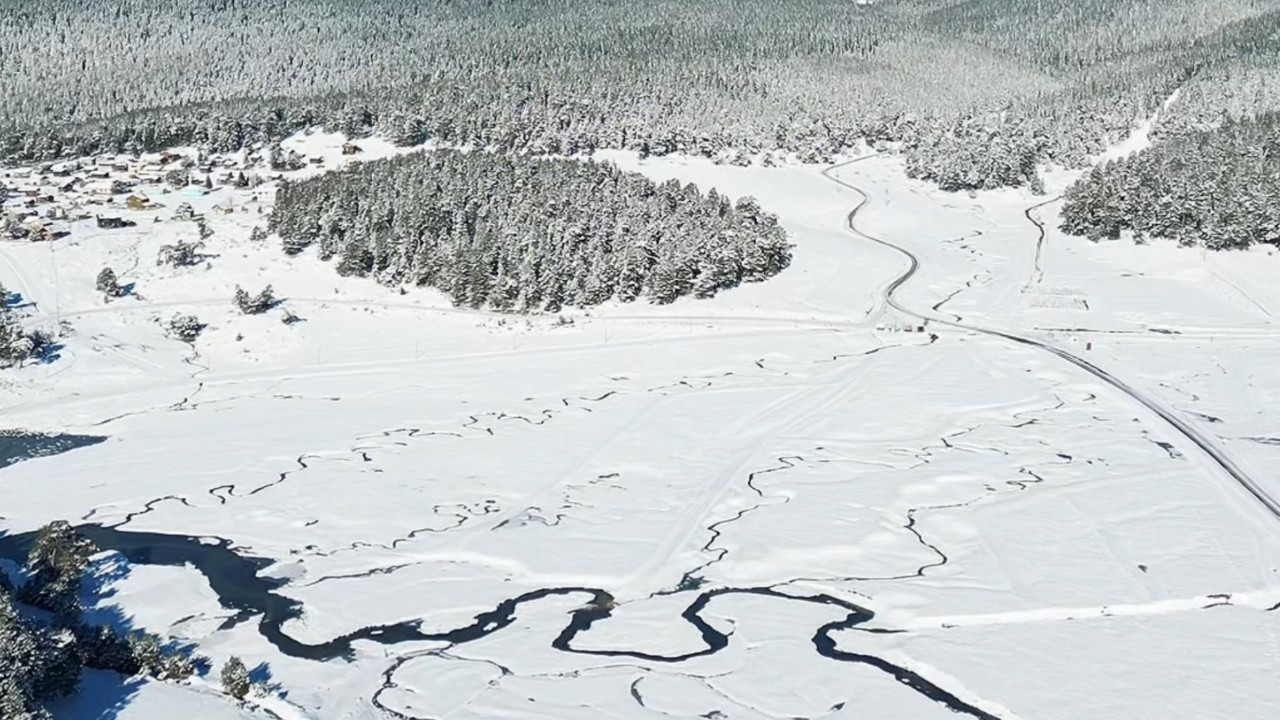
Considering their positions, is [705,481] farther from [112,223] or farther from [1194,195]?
[112,223]

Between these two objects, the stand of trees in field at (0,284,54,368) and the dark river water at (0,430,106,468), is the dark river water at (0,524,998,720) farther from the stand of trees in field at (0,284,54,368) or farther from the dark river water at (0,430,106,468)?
the stand of trees in field at (0,284,54,368)

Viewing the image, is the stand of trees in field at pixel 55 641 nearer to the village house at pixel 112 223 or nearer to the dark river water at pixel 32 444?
the dark river water at pixel 32 444

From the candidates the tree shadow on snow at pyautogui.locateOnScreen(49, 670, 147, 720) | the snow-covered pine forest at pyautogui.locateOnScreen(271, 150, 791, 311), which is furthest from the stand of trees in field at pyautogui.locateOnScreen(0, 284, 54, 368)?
the tree shadow on snow at pyautogui.locateOnScreen(49, 670, 147, 720)

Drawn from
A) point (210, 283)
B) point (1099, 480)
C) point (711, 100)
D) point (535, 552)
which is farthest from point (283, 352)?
point (711, 100)

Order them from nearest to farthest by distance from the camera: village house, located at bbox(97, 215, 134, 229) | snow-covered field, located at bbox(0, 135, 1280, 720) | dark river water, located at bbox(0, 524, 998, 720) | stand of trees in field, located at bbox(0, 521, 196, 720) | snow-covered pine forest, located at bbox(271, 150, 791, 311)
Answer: stand of trees in field, located at bbox(0, 521, 196, 720), snow-covered field, located at bbox(0, 135, 1280, 720), dark river water, located at bbox(0, 524, 998, 720), snow-covered pine forest, located at bbox(271, 150, 791, 311), village house, located at bbox(97, 215, 134, 229)

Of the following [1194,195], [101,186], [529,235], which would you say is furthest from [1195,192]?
[101,186]

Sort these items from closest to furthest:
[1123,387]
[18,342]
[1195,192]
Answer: [1123,387], [18,342], [1195,192]
